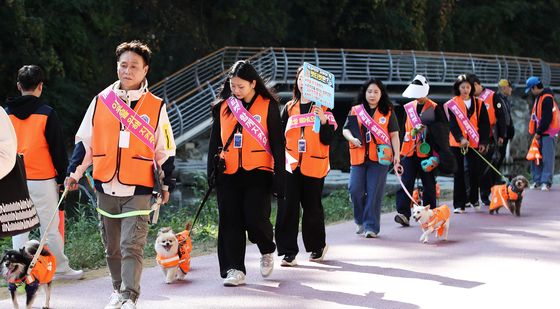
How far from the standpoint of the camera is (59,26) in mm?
21219

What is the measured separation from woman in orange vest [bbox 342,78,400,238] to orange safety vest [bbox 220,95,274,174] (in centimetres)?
279

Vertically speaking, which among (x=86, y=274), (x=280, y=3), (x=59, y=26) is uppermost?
(x=280, y=3)

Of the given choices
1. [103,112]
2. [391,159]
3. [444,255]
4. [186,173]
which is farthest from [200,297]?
[186,173]

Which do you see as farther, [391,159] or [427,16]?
[427,16]

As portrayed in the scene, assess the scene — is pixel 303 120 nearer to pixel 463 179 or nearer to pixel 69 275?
pixel 69 275

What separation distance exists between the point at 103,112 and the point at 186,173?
49.6 ft

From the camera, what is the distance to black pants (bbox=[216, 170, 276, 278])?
7281 mm

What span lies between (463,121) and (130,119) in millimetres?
7375

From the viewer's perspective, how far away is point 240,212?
24.3ft

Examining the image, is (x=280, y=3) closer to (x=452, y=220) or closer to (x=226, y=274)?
(x=452, y=220)

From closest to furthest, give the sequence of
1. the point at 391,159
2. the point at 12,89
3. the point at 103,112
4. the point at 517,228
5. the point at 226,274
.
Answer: the point at 103,112
the point at 226,274
the point at 391,159
the point at 517,228
the point at 12,89

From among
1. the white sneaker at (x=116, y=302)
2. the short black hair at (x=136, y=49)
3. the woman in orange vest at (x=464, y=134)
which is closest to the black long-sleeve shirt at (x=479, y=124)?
the woman in orange vest at (x=464, y=134)

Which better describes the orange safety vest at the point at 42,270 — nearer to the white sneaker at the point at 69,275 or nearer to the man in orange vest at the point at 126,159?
the man in orange vest at the point at 126,159

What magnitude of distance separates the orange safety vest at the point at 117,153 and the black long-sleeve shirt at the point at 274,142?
1.16 meters
